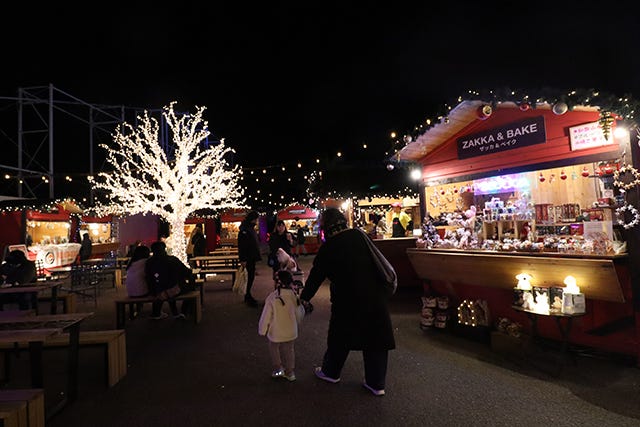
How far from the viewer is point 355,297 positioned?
3451 millimetres

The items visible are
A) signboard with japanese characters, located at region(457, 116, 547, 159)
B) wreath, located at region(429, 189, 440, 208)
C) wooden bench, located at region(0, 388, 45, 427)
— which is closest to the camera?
wooden bench, located at region(0, 388, 45, 427)

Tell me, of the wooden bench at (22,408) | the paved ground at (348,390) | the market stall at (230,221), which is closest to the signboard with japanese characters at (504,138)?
the paved ground at (348,390)

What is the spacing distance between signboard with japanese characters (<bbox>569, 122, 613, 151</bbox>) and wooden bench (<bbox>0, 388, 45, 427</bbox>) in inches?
245

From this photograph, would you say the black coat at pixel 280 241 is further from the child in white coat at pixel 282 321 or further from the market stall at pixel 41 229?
the market stall at pixel 41 229

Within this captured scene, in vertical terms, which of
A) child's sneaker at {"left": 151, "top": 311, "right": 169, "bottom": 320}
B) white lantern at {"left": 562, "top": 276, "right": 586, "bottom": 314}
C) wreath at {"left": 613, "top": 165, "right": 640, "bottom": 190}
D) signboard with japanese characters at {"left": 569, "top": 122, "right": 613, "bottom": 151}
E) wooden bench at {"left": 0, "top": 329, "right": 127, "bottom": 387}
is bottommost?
child's sneaker at {"left": 151, "top": 311, "right": 169, "bottom": 320}

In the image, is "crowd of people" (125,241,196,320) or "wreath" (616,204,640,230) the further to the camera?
"crowd of people" (125,241,196,320)

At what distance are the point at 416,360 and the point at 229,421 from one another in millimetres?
2354

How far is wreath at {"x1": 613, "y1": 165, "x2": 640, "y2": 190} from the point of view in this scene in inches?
162

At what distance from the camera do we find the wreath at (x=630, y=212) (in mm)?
4055

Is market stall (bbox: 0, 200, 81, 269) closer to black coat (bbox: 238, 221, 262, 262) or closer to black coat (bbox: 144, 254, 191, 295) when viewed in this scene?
black coat (bbox: 144, 254, 191, 295)

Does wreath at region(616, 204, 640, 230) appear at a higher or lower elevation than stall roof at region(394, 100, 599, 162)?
lower

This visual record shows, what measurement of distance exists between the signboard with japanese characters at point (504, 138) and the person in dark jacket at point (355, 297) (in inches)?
135

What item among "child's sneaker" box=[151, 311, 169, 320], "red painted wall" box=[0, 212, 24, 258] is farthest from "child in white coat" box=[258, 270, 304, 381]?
"red painted wall" box=[0, 212, 24, 258]

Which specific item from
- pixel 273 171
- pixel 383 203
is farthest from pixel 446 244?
pixel 273 171
